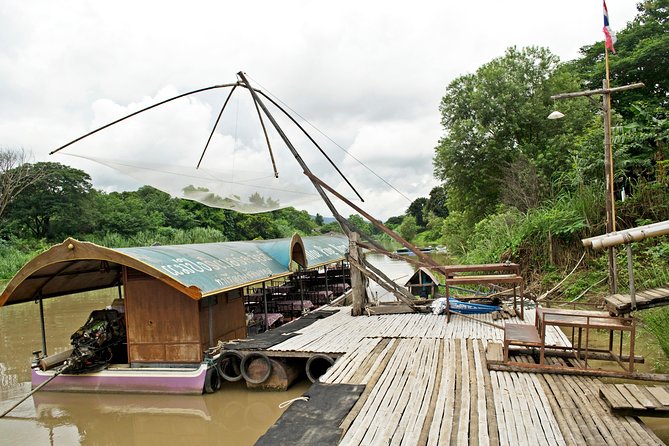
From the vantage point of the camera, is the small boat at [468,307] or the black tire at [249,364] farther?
the small boat at [468,307]

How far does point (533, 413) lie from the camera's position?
4789mm

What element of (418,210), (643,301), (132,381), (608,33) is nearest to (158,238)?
(132,381)

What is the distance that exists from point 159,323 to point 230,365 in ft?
5.12

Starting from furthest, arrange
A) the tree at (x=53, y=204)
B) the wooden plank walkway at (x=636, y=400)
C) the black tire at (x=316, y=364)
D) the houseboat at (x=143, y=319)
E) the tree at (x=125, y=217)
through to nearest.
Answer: the tree at (x=125, y=217) < the tree at (x=53, y=204) < the houseboat at (x=143, y=319) < the black tire at (x=316, y=364) < the wooden plank walkway at (x=636, y=400)

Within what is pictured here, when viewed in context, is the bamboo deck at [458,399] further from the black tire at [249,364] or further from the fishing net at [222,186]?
the fishing net at [222,186]

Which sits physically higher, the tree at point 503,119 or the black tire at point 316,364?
the tree at point 503,119

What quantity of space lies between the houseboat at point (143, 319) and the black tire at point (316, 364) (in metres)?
1.73

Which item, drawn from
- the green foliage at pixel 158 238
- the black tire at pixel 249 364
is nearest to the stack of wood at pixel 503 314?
the black tire at pixel 249 364

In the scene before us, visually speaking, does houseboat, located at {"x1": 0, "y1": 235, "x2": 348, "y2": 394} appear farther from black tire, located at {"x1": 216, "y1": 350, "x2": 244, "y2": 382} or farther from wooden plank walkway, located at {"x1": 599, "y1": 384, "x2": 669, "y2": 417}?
wooden plank walkway, located at {"x1": 599, "y1": 384, "x2": 669, "y2": 417}

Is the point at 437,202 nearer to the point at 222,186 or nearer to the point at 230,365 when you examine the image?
the point at 222,186

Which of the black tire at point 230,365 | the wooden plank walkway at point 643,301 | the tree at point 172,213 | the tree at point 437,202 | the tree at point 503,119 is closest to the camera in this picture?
Answer: the wooden plank walkway at point 643,301

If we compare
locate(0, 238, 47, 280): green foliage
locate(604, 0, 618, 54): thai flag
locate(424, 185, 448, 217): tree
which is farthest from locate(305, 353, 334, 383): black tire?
locate(424, 185, 448, 217): tree

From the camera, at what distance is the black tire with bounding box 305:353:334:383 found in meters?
7.67

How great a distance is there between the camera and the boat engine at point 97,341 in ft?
28.1
